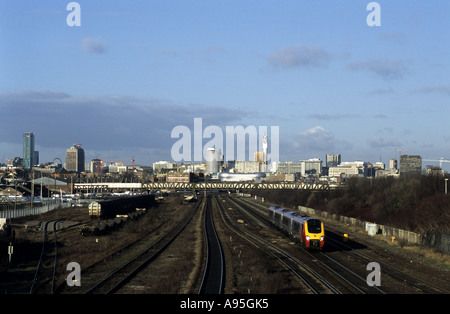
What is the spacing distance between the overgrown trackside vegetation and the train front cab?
43.8 ft

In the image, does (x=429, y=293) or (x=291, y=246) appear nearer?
(x=429, y=293)

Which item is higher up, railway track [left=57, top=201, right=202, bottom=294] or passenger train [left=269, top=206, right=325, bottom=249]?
passenger train [left=269, top=206, right=325, bottom=249]

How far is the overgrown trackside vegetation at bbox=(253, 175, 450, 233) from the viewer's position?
5181 cm

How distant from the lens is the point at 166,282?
1033 inches

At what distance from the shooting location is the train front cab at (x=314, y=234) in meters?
39.5

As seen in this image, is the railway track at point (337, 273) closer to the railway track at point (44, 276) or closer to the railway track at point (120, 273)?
the railway track at point (120, 273)

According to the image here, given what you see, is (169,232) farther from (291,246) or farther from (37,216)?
(37,216)

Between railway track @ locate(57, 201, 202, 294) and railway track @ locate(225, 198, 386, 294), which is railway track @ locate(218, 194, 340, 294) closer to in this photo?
railway track @ locate(225, 198, 386, 294)

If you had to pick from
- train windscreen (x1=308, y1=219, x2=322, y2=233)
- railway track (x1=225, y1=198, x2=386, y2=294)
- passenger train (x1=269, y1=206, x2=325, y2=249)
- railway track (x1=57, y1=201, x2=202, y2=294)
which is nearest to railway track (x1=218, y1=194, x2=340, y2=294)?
railway track (x1=225, y1=198, x2=386, y2=294)

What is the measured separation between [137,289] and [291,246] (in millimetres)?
22137
